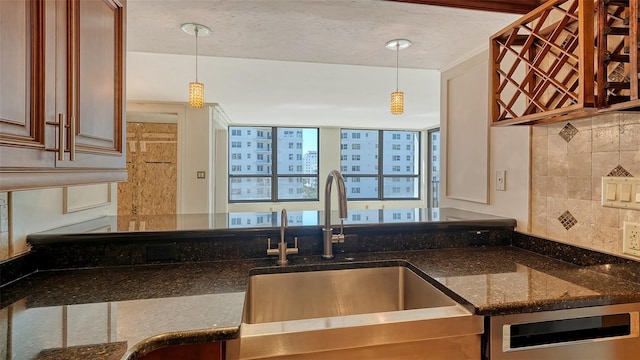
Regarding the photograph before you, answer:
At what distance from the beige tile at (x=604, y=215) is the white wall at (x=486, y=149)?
0.34 metres

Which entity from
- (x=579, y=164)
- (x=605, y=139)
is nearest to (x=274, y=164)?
(x=579, y=164)

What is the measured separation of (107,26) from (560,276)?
178 centimetres

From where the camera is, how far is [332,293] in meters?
1.37

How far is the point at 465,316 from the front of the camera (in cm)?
96

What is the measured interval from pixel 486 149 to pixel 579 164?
2.15 feet

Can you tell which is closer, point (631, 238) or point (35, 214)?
point (631, 238)

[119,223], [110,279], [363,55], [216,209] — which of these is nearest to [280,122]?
[216,209]

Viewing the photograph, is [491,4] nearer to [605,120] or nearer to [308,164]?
[605,120]

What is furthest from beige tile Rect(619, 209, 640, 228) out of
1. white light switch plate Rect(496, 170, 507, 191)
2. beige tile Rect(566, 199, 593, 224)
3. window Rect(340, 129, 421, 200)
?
window Rect(340, 129, 421, 200)

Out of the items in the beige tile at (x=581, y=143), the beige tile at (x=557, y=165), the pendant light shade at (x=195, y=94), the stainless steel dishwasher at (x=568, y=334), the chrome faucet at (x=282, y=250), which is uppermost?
the pendant light shade at (x=195, y=94)

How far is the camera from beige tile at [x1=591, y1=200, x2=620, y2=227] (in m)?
1.22

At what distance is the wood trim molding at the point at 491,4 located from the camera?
5.16 feet

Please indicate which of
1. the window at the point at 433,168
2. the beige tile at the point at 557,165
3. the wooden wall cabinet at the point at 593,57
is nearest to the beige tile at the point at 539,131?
the beige tile at the point at 557,165

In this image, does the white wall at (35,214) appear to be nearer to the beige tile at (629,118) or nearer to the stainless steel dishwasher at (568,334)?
the stainless steel dishwasher at (568,334)
